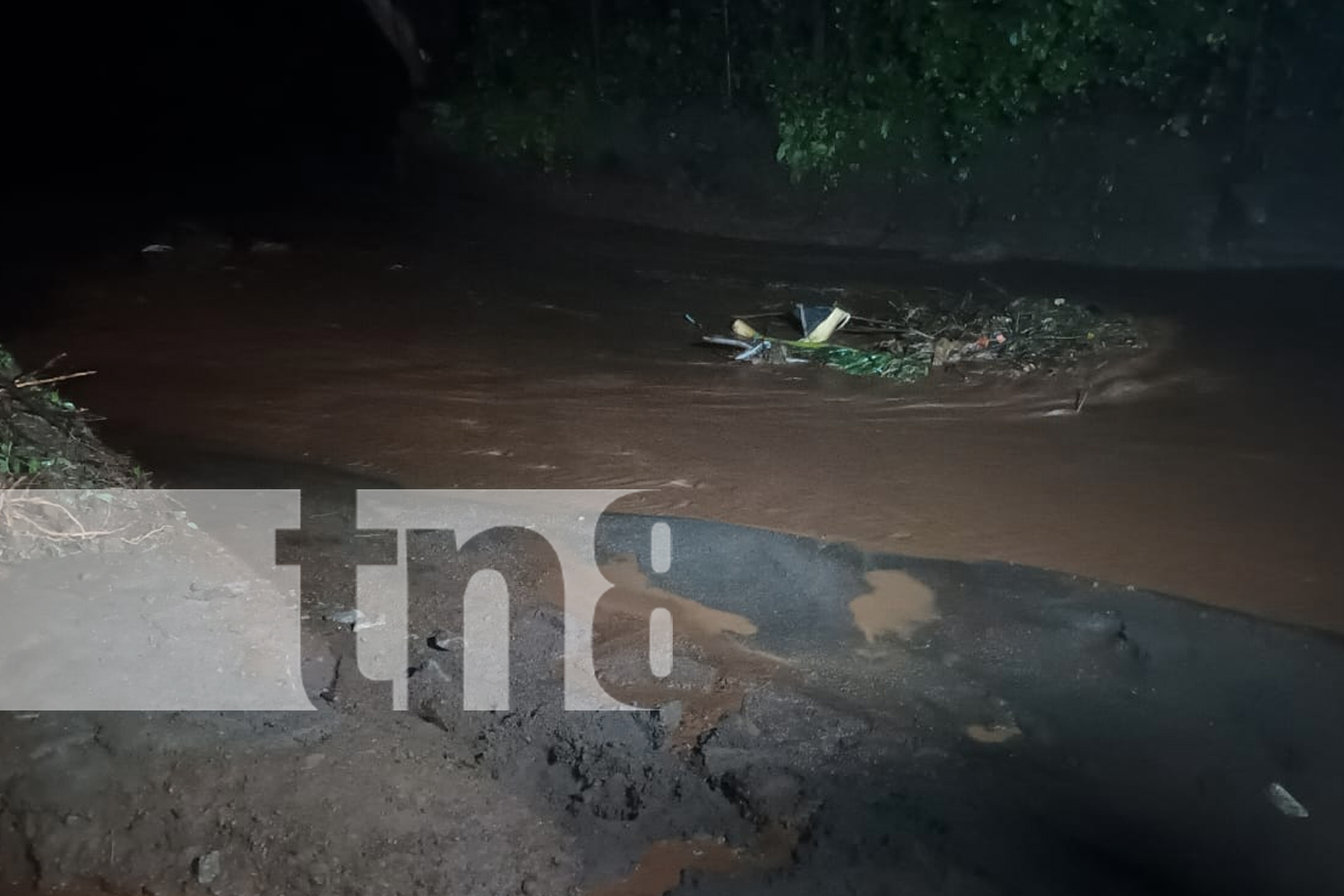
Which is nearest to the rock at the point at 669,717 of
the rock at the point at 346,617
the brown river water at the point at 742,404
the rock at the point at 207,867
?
the rock at the point at 346,617

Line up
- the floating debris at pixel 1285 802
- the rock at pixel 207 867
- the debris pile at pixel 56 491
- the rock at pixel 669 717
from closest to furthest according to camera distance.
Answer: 1. the rock at pixel 207 867
2. the floating debris at pixel 1285 802
3. the rock at pixel 669 717
4. the debris pile at pixel 56 491

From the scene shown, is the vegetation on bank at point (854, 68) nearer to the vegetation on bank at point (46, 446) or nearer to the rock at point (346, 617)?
the vegetation on bank at point (46, 446)

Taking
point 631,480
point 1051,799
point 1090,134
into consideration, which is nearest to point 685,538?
point 631,480

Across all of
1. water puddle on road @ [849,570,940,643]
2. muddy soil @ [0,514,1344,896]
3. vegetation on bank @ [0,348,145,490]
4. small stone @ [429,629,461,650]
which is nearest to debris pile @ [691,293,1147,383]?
water puddle on road @ [849,570,940,643]

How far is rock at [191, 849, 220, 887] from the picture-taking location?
3148 millimetres

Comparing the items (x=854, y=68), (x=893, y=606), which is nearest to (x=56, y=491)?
(x=893, y=606)

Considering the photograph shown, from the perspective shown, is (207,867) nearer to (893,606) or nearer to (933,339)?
(893,606)

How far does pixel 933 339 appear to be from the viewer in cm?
820

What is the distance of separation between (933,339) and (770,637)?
4.30 m

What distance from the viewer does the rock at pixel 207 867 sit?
3.15m

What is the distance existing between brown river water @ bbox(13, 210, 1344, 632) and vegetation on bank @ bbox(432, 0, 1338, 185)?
208 centimetres

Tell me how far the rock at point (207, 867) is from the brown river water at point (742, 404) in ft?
9.48

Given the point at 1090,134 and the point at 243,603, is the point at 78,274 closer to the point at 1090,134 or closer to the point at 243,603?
the point at 243,603

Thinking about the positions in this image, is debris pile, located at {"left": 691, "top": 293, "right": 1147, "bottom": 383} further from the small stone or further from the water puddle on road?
the small stone
